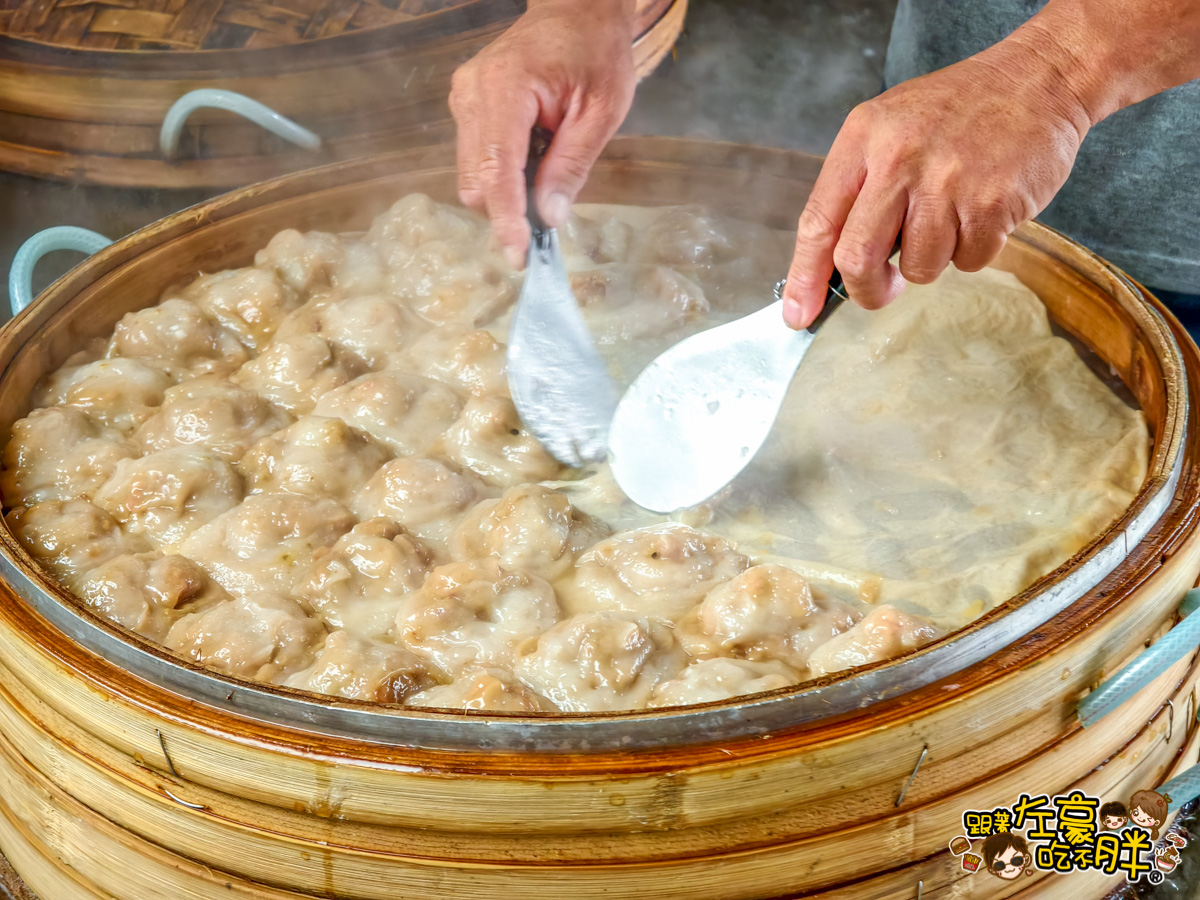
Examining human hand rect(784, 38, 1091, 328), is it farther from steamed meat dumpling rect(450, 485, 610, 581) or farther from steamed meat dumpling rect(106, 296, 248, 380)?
steamed meat dumpling rect(106, 296, 248, 380)

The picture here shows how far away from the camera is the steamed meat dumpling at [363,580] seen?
1.78 meters

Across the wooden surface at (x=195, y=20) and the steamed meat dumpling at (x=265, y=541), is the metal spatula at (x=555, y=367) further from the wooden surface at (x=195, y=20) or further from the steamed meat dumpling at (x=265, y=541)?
the wooden surface at (x=195, y=20)

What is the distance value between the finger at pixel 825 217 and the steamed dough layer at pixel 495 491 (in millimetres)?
490

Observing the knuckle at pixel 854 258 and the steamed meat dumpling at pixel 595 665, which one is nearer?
the steamed meat dumpling at pixel 595 665

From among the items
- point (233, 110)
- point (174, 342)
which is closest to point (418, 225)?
point (233, 110)

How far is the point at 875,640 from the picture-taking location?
1575mm

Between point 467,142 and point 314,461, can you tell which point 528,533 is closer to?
point 314,461

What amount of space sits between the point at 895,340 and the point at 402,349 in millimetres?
1239

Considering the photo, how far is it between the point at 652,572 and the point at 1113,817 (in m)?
0.90

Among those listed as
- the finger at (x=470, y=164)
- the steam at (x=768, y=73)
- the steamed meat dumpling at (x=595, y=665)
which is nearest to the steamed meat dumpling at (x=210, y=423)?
the finger at (x=470, y=164)

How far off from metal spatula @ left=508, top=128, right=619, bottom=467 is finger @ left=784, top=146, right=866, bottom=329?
1.87 feet

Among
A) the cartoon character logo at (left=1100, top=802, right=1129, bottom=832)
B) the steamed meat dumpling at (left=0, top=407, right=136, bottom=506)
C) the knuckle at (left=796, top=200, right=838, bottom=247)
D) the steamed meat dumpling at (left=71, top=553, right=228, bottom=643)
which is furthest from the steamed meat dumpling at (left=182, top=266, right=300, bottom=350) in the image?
the cartoon character logo at (left=1100, top=802, right=1129, bottom=832)

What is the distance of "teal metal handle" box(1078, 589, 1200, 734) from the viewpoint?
146 centimetres

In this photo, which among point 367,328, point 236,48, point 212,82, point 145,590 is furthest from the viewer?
point 236,48
